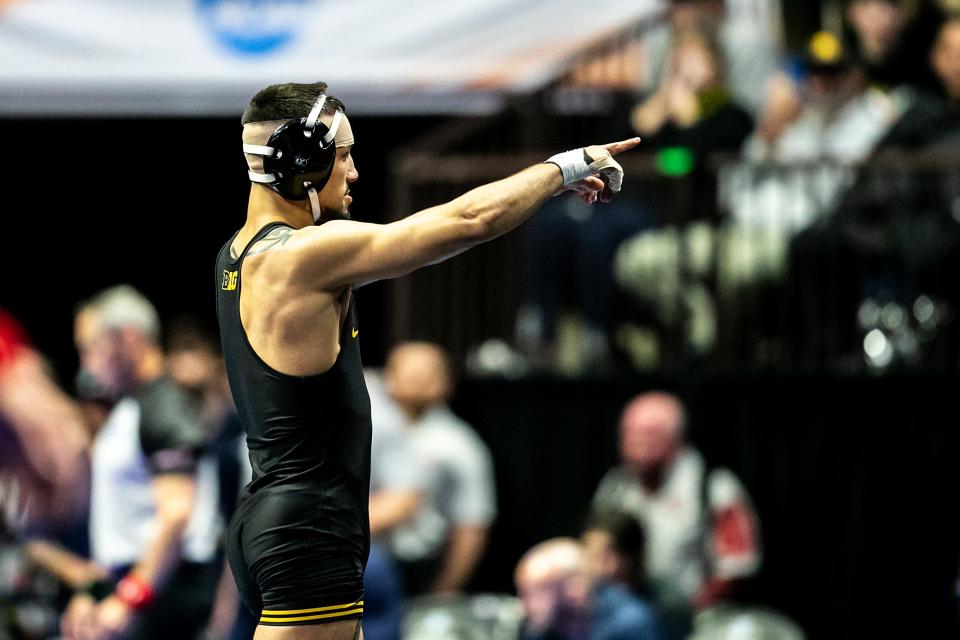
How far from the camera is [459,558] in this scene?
9.80 m

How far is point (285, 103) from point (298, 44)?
5.53 meters

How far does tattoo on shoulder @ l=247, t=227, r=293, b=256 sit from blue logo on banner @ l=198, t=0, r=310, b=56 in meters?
5.64

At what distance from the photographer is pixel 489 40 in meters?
10.9

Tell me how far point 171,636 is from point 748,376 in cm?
316

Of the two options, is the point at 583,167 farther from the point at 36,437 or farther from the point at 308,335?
the point at 36,437

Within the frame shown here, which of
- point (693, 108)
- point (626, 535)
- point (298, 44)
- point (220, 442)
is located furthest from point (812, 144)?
point (220, 442)

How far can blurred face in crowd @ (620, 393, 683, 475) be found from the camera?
9.30 meters

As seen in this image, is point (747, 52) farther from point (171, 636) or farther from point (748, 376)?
point (171, 636)

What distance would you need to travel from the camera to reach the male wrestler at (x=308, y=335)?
5137mm

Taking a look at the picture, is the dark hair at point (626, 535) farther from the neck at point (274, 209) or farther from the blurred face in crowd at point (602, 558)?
the neck at point (274, 209)

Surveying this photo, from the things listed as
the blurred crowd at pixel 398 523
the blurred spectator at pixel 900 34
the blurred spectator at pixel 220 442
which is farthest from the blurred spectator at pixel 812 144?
the blurred spectator at pixel 220 442

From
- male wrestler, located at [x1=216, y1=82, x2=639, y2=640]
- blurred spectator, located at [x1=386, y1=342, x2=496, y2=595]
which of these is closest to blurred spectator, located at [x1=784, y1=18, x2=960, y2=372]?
blurred spectator, located at [x1=386, y1=342, x2=496, y2=595]

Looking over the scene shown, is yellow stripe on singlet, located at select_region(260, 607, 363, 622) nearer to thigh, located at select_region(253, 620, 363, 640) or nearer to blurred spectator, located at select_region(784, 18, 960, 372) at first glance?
thigh, located at select_region(253, 620, 363, 640)

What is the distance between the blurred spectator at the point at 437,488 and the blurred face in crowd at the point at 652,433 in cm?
91
